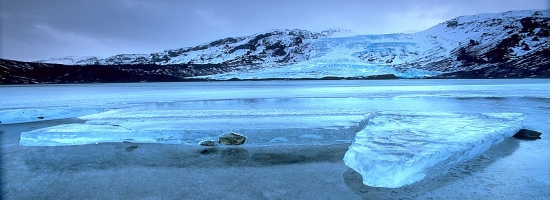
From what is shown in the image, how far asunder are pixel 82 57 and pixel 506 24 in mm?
176035

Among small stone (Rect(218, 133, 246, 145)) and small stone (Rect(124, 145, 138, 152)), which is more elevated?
small stone (Rect(218, 133, 246, 145))

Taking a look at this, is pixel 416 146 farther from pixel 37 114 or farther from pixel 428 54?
pixel 428 54

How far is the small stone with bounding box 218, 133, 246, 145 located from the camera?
533 cm

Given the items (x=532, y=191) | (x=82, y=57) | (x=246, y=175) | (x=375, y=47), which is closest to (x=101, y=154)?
(x=246, y=175)

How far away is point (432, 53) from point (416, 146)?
8915 centimetres

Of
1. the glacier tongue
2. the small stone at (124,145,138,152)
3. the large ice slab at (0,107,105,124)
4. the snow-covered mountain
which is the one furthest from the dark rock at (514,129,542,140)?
the snow-covered mountain

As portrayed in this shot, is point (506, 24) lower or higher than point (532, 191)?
higher

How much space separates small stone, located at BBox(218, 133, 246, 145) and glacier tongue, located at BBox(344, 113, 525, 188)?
195 cm

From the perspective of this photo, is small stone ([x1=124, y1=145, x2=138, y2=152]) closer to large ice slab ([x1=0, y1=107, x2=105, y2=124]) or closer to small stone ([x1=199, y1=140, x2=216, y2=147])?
small stone ([x1=199, y1=140, x2=216, y2=147])

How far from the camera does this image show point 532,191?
299 centimetres

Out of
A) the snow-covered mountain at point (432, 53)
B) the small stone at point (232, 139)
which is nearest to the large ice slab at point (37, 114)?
the small stone at point (232, 139)

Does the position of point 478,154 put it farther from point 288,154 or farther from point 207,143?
point 207,143

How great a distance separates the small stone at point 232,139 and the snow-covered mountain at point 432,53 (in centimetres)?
5356

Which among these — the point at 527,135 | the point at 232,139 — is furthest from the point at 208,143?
the point at 527,135
